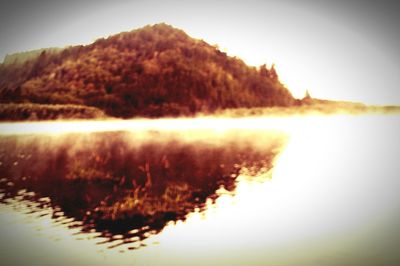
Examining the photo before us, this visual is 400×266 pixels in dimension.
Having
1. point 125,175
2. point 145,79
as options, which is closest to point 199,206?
point 125,175

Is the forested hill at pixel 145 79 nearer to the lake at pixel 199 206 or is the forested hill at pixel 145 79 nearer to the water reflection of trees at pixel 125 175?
the water reflection of trees at pixel 125 175

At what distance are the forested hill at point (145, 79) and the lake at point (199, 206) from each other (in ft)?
50.9

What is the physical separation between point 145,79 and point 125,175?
100 ft

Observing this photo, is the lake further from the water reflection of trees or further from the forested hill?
the forested hill

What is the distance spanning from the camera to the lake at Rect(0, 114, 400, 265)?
30.5 feet

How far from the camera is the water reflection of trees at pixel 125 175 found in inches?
452

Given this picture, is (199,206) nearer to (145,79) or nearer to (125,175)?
(125,175)

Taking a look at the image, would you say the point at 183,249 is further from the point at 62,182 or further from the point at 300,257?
the point at 62,182

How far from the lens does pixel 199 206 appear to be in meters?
12.5

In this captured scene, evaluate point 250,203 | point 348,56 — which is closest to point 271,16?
point 348,56

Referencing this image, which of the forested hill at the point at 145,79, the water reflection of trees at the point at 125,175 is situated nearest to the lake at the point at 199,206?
the water reflection of trees at the point at 125,175

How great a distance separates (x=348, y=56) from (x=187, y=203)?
1766 cm

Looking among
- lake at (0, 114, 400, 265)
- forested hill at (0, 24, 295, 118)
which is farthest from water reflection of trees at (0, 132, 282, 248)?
forested hill at (0, 24, 295, 118)

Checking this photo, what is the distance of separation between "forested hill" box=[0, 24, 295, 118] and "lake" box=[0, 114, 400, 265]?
50.9ft
